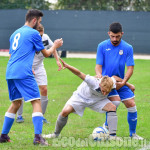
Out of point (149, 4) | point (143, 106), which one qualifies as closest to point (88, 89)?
point (143, 106)

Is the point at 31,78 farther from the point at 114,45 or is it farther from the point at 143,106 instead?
the point at 143,106

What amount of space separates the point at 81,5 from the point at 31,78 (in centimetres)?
2981

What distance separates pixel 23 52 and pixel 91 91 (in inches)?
47.5

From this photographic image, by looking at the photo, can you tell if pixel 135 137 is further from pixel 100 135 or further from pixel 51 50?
pixel 51 50

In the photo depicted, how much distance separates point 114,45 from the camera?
649 cm

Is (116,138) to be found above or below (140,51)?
above

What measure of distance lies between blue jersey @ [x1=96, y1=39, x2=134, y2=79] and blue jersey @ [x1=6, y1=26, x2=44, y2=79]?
3.90 ft

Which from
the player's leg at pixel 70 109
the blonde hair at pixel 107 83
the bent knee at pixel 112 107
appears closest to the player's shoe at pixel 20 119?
the player's leg at pixel 70 109

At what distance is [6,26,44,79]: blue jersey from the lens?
5.70 m

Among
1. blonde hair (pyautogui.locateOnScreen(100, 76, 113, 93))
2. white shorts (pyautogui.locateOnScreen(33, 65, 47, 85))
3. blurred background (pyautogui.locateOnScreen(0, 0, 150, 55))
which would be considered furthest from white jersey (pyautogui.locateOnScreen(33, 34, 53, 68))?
blurred background (pyautogui.locateOnScreen(0, 0, 150, 55))

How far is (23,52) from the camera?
572 cm

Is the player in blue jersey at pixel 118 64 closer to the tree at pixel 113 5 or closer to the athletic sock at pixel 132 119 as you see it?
the athletic sock at pixel 132 119

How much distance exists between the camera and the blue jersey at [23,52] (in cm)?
570

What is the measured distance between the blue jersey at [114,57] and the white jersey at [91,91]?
48cm
